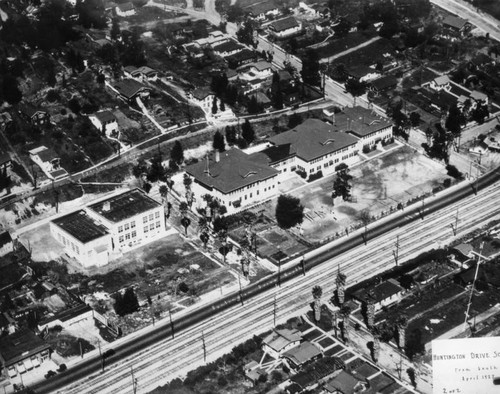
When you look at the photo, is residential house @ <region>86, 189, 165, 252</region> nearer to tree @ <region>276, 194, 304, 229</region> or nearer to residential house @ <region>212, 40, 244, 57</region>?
tree @ <region>276, 194, 304, 229</region>

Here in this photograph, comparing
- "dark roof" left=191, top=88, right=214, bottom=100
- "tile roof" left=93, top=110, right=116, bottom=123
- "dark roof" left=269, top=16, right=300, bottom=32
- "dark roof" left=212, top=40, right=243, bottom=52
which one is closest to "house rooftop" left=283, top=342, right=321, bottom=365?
"tile roof" left=93, top=110, right=116, bottom=123

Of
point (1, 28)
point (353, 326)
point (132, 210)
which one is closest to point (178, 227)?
point (132, 210)

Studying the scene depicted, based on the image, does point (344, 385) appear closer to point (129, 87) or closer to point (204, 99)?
point (204, 99)

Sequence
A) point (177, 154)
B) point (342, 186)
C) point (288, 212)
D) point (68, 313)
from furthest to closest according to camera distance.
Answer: point (177, 154) < point (342, 186) < point (288, 212) < point (68, 313)

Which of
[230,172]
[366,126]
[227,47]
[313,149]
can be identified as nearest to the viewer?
[230,172]

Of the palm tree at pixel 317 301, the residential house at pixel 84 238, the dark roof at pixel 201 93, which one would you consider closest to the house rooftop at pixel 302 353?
the palm tree at pixel 317 301

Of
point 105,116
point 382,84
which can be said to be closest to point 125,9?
point 105,116

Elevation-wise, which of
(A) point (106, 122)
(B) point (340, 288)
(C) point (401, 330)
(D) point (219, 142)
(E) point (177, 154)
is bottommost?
(D) point (219, 142)

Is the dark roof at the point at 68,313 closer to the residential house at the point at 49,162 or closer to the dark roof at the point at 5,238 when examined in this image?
the dark roof at the point at 5,238

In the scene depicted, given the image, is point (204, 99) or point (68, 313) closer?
point (68, 313)
